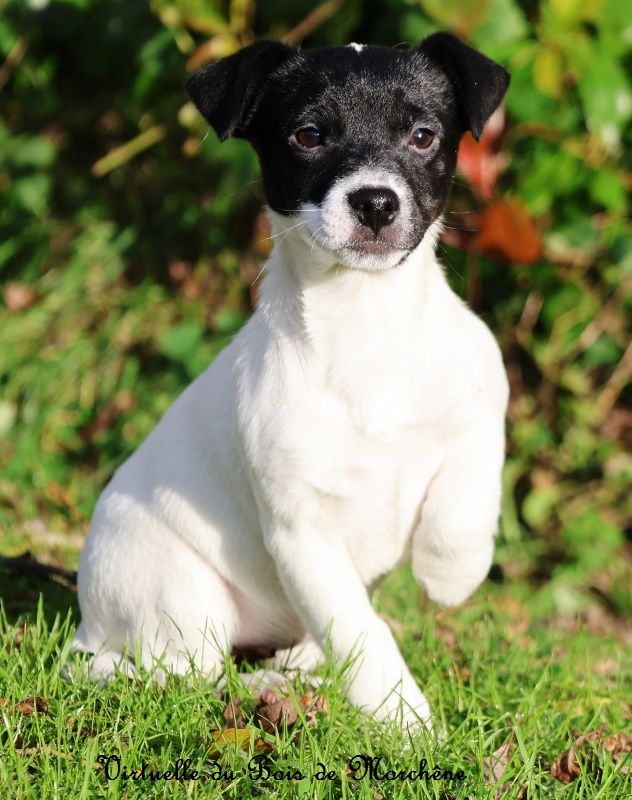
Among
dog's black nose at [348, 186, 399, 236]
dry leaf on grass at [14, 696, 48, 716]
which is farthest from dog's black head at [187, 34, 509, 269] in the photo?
dry leaf on grass at [14, 696, 48, 716]

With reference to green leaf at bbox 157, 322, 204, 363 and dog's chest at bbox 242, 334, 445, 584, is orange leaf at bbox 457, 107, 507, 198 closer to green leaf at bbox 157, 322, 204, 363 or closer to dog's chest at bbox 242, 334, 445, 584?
green leaf at bbox 157, 322, 204, 363

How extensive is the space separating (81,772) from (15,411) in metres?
3.80

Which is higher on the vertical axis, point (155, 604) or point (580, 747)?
point (580, 747)

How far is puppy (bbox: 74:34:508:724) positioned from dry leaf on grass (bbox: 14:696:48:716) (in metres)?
0.25

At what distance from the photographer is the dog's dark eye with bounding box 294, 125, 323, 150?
3352 mm

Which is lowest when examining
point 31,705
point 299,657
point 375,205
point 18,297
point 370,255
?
point 18,297

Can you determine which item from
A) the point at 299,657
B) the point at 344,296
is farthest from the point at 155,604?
the point at 344,296

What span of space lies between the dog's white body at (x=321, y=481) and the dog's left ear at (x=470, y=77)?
0.41 m

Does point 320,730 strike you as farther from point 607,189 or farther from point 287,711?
point 607,189

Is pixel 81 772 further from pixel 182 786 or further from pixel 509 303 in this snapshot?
pixel 509 303

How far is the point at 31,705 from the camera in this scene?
319 cm

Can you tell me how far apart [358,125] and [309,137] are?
0.48ft

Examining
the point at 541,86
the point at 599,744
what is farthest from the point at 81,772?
the point at 541,86

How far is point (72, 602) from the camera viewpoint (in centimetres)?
436
